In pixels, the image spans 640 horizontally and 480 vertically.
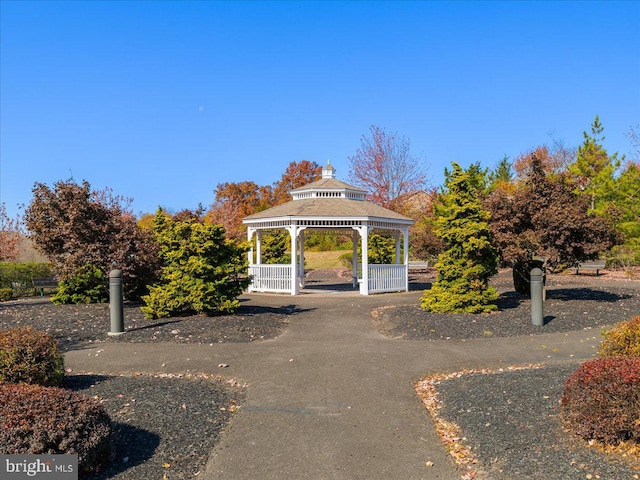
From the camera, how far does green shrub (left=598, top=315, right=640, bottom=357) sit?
5.73m

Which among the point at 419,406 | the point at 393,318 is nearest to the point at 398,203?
the point at 393,318

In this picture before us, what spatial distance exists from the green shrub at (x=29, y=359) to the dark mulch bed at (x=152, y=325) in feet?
11.7

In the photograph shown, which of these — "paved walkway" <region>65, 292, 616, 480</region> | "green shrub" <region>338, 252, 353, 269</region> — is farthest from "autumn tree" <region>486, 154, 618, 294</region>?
"green shrub" <region>338, 252, 353, 269</region>

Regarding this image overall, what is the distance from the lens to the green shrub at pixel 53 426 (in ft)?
12.0

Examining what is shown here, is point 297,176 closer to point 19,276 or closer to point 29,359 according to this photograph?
point 19,276

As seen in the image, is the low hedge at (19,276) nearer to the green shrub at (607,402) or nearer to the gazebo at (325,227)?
the gazebo at (325,227)

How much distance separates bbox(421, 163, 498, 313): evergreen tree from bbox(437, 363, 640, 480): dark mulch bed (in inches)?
213

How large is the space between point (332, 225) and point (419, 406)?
1393cm

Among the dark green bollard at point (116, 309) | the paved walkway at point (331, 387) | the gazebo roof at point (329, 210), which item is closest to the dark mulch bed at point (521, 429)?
the paved walkway at point (331, 387)

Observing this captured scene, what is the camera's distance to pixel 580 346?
8758 millimetres

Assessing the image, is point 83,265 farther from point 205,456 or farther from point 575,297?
point 575,297

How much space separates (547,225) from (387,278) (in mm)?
8360

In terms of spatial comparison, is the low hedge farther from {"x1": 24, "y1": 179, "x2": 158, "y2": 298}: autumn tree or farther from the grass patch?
the grass patch

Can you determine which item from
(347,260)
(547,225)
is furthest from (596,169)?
(547,225)
